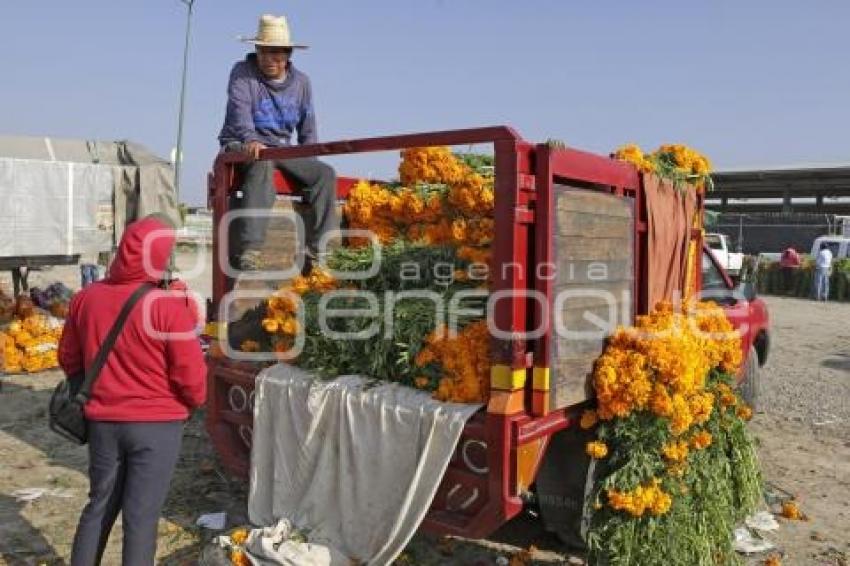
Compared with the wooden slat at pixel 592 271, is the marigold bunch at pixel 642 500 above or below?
below

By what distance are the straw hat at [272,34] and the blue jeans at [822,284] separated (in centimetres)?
2164

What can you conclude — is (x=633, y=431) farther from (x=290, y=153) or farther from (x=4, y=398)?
(x=4, y=398)

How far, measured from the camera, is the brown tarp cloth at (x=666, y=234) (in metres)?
4.39

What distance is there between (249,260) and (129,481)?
5.46ft

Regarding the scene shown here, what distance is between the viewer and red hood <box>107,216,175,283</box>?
3332mm

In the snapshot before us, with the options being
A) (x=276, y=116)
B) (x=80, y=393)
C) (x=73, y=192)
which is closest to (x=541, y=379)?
(x=80, y=393)

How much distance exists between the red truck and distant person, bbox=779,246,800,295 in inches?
883

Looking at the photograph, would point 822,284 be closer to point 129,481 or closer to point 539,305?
point 539,305

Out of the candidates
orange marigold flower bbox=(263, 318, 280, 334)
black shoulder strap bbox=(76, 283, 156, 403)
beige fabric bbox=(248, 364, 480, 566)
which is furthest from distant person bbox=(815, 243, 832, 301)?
black shoulder strap bbox=(76, 283, 156, 403)

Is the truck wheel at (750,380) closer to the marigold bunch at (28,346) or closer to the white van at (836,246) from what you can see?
the marigold bunch at (28,346)

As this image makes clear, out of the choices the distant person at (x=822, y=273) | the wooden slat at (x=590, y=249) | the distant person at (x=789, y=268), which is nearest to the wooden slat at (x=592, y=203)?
the wooden slat at (x=590, y=249)

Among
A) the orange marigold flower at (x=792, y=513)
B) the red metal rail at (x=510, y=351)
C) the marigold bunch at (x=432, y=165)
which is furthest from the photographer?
the marigold bunch at (x=432, y=165)

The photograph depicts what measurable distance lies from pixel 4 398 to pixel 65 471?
9.20 ft

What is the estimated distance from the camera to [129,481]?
350cm
